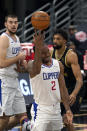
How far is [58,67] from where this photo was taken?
264 inches

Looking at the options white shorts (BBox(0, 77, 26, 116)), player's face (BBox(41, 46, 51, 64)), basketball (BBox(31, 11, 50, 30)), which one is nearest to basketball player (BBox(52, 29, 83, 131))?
white shorts (BBox(0, 77, 26, 116))

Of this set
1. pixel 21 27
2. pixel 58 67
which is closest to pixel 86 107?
pixel 21 27

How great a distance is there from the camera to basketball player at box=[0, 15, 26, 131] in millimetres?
7816

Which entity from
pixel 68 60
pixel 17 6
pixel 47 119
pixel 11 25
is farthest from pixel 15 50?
pixel 17 6

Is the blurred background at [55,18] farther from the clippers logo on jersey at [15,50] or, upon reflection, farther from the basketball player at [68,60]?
the clippers logo on jersey at [15,50]

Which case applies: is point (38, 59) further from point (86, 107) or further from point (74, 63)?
point (86, 107)

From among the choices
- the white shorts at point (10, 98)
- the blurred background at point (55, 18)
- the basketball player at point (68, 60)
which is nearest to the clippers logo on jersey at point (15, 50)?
the white shorts at point (10, 98)

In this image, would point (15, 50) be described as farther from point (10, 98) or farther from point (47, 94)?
point (47, 94)

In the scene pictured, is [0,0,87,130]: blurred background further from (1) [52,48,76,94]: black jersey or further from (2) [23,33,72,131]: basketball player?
(2) [23,33,72,131]: basketball player

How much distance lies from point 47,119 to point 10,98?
5.14 feet

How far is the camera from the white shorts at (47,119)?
21.4ft

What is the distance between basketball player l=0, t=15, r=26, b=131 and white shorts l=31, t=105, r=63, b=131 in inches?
52.9

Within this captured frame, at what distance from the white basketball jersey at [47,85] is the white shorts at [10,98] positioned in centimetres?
137

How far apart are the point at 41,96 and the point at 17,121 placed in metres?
1.80
